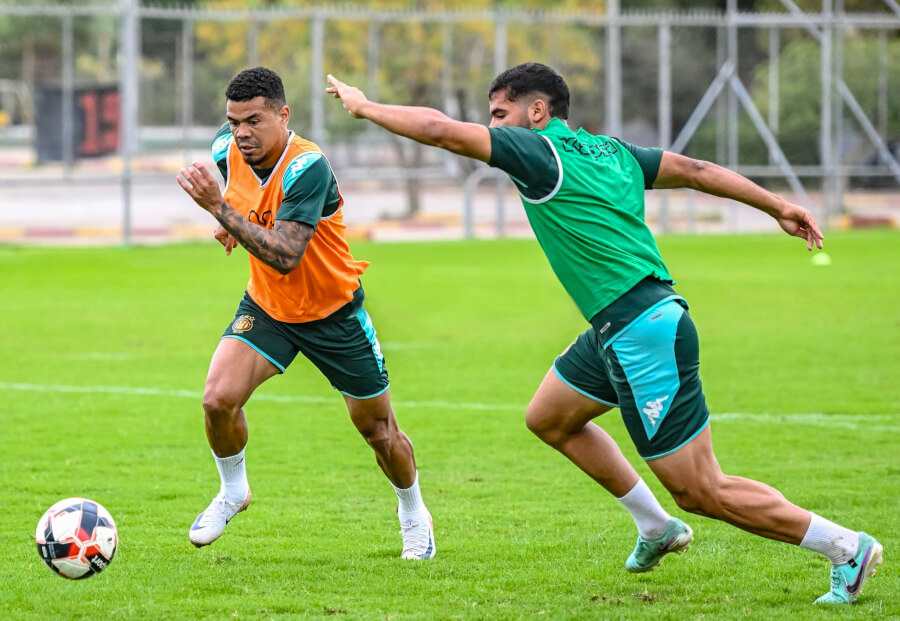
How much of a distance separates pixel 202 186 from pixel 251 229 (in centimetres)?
30

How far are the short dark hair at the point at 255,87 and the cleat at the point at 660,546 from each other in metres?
2.62

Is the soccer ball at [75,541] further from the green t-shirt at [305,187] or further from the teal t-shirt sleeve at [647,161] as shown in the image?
the teal t-shirt sleeve at [647,161]

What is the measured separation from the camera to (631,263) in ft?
17.5

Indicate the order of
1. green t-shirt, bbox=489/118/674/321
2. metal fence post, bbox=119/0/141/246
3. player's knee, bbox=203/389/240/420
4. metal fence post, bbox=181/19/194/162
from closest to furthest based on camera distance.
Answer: green t-shirt, bbox=489/118/674/321 → player's knee, bbox=203/389/240/420 → metal fence post, bbox=119/0/141/246 → metal fence post, bbox=181/19/194/162

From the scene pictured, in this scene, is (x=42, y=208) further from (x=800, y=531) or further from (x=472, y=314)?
(x=800, y=531)

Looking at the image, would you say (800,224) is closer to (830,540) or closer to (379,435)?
(830,540)

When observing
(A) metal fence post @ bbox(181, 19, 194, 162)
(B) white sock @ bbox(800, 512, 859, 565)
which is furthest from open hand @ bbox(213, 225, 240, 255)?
(A) metal fence post @ bbox(181, 19, 194, 162)

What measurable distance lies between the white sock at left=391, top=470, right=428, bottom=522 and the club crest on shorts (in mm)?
1080

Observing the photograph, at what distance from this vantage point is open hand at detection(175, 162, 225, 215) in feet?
17.2

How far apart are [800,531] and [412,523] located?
6.19ft

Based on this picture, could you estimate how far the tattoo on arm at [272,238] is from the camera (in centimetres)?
539

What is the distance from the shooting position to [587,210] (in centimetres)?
525

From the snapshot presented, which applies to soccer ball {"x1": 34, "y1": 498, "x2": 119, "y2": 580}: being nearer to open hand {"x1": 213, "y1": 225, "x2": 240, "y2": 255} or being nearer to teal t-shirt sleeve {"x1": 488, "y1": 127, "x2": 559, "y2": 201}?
open hand {"x1": 213, "y1": 225, "x2": 240, "y2": 255}

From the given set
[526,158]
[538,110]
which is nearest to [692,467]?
[526,158]
